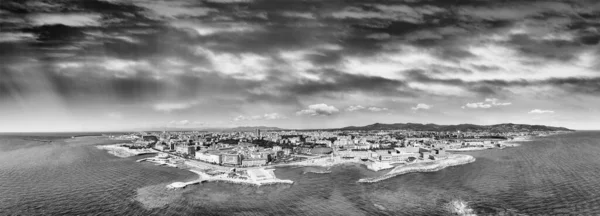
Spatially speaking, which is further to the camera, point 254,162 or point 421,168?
point 254,162

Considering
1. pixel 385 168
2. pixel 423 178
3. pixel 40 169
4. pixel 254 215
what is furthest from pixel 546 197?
pixel 40 169

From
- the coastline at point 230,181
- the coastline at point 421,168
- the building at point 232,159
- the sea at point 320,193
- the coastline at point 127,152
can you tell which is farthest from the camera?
the coastline at point 127,152

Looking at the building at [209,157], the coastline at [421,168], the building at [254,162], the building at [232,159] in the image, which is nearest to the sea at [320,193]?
the coastline at [421,168]

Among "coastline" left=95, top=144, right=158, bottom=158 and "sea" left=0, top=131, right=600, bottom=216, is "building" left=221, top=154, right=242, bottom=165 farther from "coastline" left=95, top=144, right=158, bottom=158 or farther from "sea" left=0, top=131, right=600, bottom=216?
"coastline" left=95, top=144, right=158, bottom=158

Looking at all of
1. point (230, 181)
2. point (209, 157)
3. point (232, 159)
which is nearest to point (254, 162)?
point (232, 159)

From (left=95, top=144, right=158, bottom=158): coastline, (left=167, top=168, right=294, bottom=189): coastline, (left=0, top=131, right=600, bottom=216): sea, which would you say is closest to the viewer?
(left=0, top=131, right=600, bottom=216): sea

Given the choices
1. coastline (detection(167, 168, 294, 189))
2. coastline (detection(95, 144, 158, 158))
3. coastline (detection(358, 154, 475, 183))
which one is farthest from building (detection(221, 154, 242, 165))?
coastline (detection(95, 144, 158, 158))

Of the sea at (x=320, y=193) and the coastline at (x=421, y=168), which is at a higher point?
the coastline at (x=421, y=168)

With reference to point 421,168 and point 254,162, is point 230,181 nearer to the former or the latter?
point 254,162

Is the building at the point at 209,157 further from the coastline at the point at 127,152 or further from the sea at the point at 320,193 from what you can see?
the coastline at the point at 127,152
